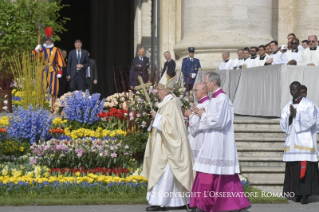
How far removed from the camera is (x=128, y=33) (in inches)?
1345

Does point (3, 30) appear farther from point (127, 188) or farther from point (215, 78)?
point (215, 78)

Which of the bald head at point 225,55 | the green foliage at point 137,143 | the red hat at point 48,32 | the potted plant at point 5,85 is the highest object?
the red hat at point 48,32

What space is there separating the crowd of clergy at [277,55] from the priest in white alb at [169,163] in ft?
20.2

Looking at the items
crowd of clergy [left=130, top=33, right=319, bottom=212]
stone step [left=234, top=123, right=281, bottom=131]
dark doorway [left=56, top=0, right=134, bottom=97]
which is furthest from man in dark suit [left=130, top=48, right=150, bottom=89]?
dark doorway [left=56, top=0, right=134, bottom=97]

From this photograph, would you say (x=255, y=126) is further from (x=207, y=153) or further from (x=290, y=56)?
(x=207, y=153)

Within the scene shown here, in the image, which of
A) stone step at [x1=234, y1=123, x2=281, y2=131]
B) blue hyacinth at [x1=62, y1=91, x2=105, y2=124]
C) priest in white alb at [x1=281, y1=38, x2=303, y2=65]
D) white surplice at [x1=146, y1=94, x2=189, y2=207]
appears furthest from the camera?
priest in white alb at [x1=281, y1=38, x2=303, y2=65]

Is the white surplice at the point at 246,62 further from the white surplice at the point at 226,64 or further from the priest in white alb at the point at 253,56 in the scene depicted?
the white surplice at the point at 226,64

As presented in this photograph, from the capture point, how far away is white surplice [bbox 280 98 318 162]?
1028cm

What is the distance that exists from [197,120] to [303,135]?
1918 mm

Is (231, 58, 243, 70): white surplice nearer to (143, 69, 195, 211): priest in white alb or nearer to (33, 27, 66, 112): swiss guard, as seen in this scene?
(33, 27, 66, 112): swiss guard

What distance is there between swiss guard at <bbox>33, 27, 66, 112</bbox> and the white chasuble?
742 centimetres

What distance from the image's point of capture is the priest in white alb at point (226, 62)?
57.2ft

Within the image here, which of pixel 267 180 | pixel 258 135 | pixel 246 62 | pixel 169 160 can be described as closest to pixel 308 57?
pixel 246 62

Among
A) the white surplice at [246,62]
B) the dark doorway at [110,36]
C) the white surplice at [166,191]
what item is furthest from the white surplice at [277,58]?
the dark doorway at [110,36]
